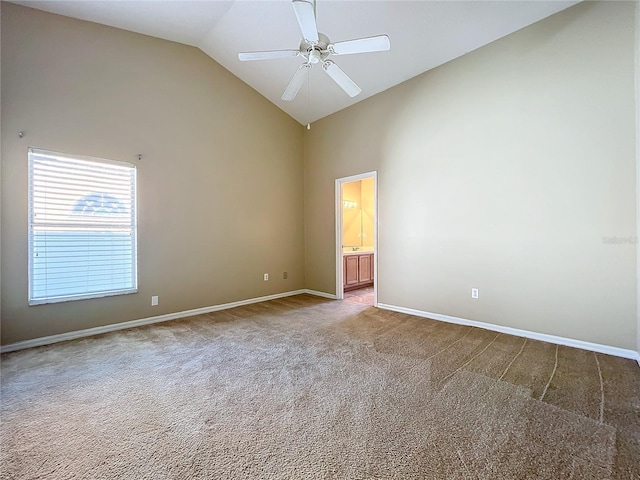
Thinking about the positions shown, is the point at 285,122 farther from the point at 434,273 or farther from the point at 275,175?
the point at 434,273

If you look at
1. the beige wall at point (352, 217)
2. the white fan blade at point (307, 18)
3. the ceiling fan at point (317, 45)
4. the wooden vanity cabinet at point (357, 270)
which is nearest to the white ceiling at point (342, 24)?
the ceiling fan at point (317, 45)

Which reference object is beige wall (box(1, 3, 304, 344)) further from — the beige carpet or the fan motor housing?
the fan motor housing

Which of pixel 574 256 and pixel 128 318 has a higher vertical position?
pixel 574 256

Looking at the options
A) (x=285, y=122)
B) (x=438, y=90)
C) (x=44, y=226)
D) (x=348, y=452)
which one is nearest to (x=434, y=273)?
(x=438, y=90)

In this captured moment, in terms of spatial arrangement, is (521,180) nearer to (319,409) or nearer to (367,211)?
(319,409)

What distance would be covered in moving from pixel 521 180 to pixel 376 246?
2.09 m

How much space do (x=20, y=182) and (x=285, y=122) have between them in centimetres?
387

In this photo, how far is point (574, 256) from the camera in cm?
292

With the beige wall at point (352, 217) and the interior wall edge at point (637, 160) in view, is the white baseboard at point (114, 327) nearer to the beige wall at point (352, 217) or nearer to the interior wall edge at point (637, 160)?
the beige wall at point (352, 217)

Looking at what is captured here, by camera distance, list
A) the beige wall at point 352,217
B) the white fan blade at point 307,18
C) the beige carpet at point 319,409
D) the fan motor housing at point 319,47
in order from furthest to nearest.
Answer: the beige wall at point 352,217 → the fan motor housing at point 319,47 → the white fan blade at point 307,18 → the beige carpet at point 319,409

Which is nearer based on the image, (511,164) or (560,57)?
(560,57)

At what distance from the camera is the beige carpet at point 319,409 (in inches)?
56.8

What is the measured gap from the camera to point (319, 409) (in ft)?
6.25

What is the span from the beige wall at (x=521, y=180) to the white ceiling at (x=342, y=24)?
243 mm
